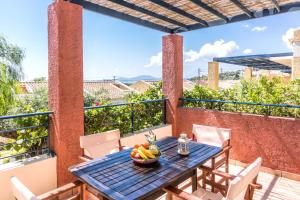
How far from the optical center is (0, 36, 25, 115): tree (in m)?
A: 7.20

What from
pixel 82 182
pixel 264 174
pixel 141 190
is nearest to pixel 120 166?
pixel 82 182

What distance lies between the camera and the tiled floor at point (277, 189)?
3057mm

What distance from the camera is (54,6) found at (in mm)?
3021

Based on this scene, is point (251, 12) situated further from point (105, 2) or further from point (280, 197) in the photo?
point (280, 197)

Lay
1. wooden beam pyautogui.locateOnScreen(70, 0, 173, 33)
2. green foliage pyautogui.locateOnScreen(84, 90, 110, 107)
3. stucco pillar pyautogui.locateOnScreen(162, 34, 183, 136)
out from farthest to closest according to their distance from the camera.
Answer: stucco pillar pyautogui.locateOnScreen(162, 34, 183, 136), green foliage pyautogui.locateOnScreen(84, 90, 110, 107), wooden beam pyautogui.locateOnScreen(70, 0, 173, 33)

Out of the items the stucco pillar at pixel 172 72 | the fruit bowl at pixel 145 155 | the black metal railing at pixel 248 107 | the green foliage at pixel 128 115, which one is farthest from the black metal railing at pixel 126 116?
the fruit bowl at pixel 145 155

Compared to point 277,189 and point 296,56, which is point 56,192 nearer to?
point 277,189

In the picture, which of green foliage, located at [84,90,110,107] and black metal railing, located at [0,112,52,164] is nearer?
black metal railing, located at [0,112,52,164]

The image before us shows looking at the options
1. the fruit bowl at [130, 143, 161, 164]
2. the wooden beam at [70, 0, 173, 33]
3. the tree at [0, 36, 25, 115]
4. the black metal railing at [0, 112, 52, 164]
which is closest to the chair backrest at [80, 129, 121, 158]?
the black metal railing at [0, 112, 52, 164]

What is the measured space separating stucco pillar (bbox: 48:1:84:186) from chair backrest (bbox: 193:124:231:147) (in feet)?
6.21

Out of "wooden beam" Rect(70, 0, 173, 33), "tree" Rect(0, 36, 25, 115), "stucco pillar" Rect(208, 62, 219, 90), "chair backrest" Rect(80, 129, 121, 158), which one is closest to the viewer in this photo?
"chair backrest" Rect(80, 129, 121, 158)

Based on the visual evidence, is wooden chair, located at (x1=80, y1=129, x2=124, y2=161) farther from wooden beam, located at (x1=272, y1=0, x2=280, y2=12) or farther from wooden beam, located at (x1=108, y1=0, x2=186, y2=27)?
wooden beam, located at (x1=272, y1=0, x2=280, y2=12)

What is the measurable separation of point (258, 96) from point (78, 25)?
3646 millimetres

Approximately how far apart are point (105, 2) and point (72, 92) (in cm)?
160
